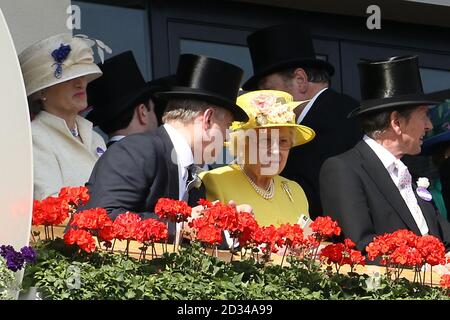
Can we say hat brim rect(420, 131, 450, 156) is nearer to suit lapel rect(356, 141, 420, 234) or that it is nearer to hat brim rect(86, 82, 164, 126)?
suit lapel rect(356, 141, 420, 234)

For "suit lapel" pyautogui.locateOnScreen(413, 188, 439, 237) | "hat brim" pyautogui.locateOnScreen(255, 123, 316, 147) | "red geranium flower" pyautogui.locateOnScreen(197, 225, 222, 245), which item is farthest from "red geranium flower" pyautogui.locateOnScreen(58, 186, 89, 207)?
"suit lapel" pyautogui.locateOnScreen(413, 188, 439, 237)

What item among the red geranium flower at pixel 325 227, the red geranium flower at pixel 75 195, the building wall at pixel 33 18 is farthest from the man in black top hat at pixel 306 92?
the red geranium flower at pixel 75 195

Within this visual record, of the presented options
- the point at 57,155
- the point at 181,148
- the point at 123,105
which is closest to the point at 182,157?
the point at 181,148

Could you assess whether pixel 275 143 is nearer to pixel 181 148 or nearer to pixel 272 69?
pixel 181 148

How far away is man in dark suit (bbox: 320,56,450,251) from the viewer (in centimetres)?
770

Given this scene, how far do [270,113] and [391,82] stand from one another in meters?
0.76

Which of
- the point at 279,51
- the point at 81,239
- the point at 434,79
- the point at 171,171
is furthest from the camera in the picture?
the point at 434,79

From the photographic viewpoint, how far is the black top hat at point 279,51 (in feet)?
29.3

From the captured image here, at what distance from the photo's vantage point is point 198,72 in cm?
777

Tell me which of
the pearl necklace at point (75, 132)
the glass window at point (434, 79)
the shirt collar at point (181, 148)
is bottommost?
the shirt collar at point (181, 148)

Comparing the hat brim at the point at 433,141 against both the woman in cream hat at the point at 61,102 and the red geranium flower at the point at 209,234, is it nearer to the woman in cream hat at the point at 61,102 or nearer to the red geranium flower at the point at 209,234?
the woman in cream hat at the point at 61,102

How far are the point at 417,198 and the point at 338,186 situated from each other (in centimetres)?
60

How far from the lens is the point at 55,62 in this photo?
800cm
